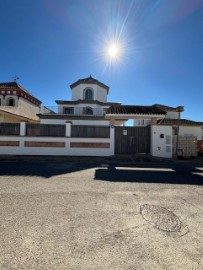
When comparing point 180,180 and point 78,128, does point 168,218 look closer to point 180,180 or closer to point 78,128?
point 180,180

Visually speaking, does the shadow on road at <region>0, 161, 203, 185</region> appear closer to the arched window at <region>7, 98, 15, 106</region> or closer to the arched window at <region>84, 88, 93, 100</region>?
the arched window at <region>84, 88, 93, 100</region>

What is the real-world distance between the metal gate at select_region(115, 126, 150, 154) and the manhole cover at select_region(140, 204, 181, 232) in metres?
11.0

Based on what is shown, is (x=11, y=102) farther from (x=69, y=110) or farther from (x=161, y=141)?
(x=161, y=141)

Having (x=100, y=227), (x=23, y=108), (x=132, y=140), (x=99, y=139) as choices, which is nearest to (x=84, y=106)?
(x=23, y=108)

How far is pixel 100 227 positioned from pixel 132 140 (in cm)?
1259

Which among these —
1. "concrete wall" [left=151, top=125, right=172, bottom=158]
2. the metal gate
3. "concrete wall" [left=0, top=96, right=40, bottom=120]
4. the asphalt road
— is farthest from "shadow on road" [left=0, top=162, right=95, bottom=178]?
"concrete wall" [left=0, top=96, right=40, bottom=120]

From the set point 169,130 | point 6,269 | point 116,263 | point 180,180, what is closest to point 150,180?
point 180,180

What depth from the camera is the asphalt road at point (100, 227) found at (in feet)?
8.55

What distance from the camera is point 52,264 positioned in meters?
→ 2.49

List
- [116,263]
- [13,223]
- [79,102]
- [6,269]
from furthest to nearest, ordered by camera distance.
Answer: [79,102] → [13,223] → [116,263] → [6,269]

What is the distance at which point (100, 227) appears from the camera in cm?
357

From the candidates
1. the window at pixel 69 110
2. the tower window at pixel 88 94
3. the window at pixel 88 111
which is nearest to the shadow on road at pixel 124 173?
the window at pixel 88 111

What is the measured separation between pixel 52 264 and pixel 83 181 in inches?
187

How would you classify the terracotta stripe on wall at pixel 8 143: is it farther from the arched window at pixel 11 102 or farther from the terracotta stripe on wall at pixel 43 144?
the arched window at pixel 11 102
